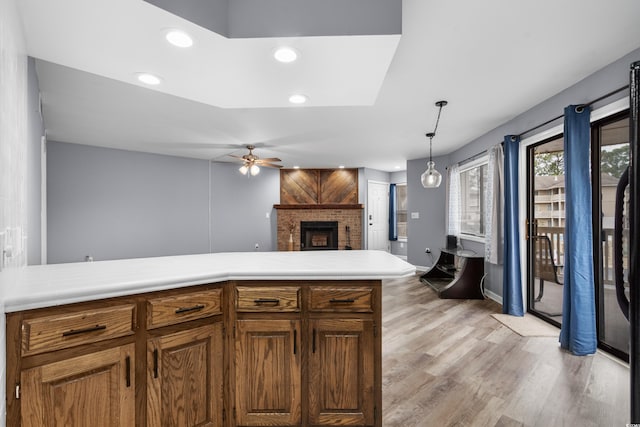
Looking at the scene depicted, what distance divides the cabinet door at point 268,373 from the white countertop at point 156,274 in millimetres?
271

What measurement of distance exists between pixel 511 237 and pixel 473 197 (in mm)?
1663

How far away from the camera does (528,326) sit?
10.4 feet

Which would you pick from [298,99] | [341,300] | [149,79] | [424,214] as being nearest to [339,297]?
[341,300]

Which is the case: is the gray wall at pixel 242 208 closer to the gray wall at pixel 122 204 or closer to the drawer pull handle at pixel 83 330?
the gray wall at pixel 122 204

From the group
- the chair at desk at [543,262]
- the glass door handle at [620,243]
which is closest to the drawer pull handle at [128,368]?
the glass door handle at [620,243]

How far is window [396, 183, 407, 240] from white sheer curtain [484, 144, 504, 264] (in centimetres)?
414

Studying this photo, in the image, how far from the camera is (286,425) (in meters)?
1.51

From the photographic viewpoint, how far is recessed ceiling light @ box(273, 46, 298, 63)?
157 centimetres

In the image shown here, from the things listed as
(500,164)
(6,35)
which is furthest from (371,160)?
(6,35)

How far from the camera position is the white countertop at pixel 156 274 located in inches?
43.0

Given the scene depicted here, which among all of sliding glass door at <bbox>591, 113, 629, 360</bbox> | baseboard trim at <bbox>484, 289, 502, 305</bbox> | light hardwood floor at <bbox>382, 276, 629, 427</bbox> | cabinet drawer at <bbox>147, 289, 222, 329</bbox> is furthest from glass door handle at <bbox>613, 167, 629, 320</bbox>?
baseboard trim at <bbox>484, 289, 502, 305</bbox>

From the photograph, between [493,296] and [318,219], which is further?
[318,219]

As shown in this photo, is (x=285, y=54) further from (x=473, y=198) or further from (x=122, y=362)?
(x=473, y=198)

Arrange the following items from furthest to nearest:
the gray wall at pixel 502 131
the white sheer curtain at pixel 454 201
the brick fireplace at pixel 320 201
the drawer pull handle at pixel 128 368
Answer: the brick fireplace at pixel 320 201 < the white sheer curtain at pixel 454 201 < the gray wall at pixel 502 131 < the drawer pull handle at pixel 128 368
